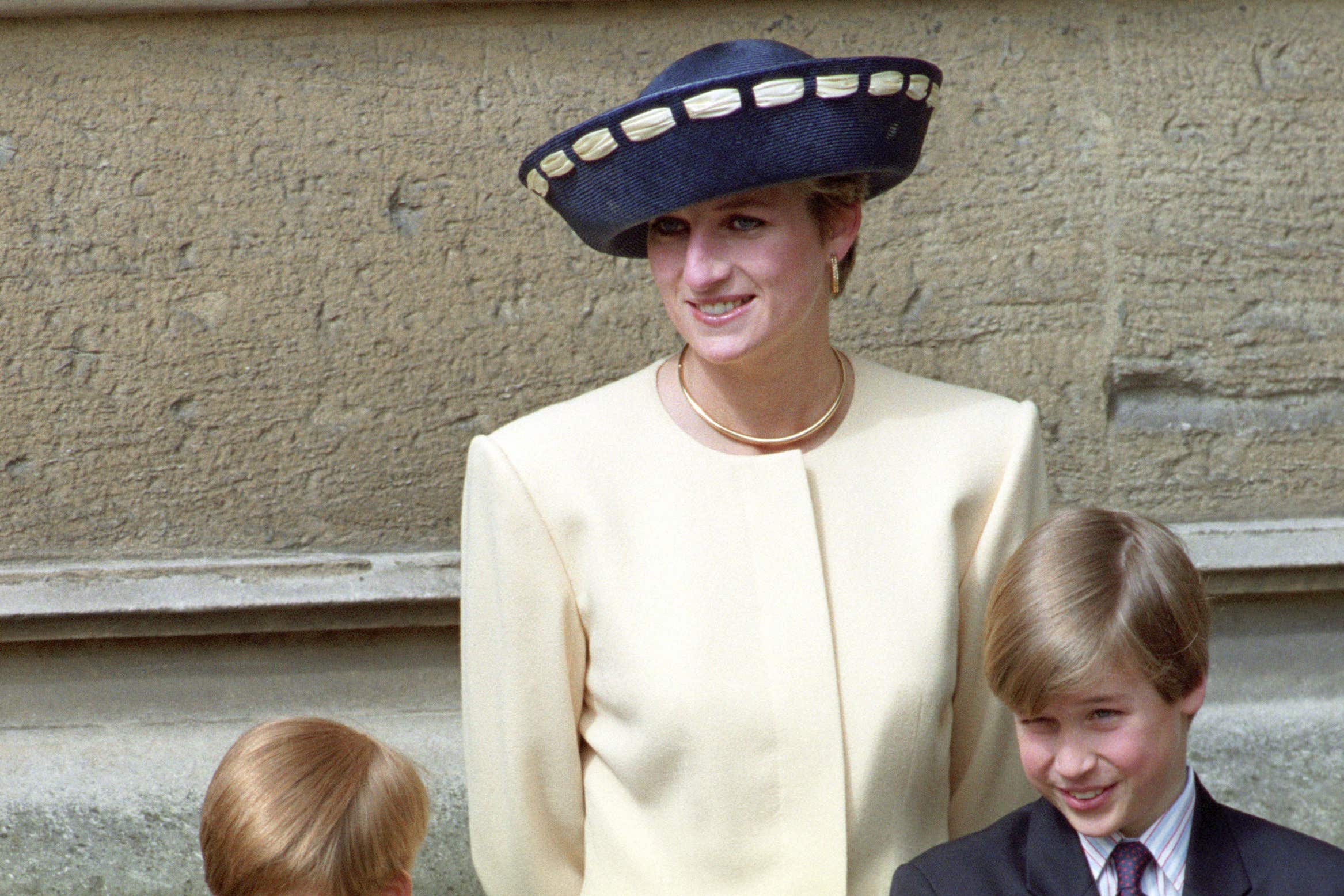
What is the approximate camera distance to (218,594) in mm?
2902

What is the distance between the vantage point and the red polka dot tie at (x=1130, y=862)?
1743mm

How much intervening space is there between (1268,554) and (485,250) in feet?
5.62

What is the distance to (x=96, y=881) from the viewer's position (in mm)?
2939

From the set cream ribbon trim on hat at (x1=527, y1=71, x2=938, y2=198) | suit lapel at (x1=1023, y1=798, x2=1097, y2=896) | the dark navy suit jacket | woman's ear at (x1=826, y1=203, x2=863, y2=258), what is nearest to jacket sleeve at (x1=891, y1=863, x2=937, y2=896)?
the dark navy suit jacket

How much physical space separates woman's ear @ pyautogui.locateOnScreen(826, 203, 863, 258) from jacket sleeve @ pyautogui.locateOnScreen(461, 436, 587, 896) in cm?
53

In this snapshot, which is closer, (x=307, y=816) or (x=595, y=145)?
(x=307, y=816)

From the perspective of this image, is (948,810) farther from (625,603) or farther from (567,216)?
(567,216)

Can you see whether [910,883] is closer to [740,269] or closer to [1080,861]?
[1080,861]

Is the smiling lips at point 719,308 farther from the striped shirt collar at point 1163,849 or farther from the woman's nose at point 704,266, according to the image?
the striped shirt collar at point 1163,849

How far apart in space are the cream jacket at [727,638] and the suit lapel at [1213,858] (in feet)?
1.24

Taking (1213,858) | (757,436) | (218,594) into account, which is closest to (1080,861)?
(1213,858)

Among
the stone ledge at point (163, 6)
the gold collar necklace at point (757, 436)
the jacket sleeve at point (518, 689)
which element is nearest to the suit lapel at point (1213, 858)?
the gold collar necklace at point (757, 436)

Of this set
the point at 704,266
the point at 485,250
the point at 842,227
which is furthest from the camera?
the point at 485,250

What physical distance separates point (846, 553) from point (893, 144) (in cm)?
55
